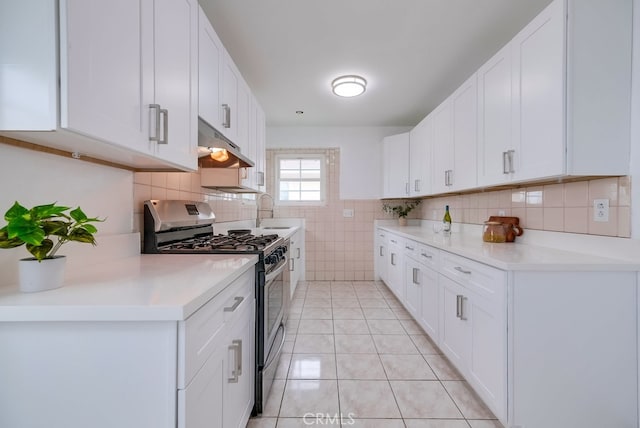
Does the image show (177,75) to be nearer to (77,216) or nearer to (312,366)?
(77,216)

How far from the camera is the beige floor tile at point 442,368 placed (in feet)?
6.21

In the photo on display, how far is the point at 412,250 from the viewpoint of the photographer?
2.77 m

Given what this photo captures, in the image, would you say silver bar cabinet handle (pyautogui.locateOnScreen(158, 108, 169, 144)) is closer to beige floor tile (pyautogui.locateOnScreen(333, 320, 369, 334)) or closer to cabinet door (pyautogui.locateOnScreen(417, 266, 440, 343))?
cabinet door (pyautogui.locateOnScreen(417, 266, 440, 343))

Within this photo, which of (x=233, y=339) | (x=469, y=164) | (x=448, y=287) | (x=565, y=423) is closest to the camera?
(x=233, y=339)

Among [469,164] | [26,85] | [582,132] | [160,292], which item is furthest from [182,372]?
[469,164]

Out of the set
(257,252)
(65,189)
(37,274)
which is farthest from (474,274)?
(65,189)

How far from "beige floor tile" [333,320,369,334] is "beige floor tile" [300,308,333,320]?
166 mm

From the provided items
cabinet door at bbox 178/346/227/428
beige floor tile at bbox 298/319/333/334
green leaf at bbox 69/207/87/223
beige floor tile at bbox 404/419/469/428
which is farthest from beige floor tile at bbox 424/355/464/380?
green leaf at bbox 69/207/87/223

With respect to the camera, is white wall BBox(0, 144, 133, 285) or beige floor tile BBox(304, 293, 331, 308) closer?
white wall BBox(0, 144, 133, 285)

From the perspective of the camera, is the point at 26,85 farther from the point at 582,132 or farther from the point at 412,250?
the point at 412,250

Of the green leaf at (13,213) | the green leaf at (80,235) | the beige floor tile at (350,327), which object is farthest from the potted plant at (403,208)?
the green leaf at (13,213)

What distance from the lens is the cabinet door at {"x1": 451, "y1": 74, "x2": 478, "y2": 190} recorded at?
2.26 meters

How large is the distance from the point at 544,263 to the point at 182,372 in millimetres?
1530

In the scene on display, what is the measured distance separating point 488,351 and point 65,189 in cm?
208
